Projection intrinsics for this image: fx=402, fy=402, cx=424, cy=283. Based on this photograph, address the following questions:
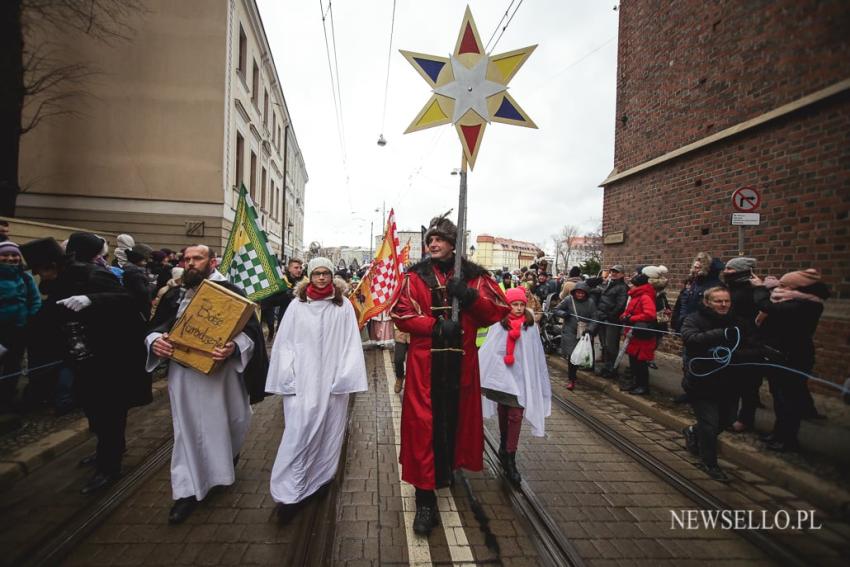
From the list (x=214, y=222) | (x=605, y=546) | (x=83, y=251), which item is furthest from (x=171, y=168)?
(x=605, y=546)

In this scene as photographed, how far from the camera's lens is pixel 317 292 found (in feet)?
11.1

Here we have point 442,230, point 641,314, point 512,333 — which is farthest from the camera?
point 641,314

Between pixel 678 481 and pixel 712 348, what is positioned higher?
pixel 712 348

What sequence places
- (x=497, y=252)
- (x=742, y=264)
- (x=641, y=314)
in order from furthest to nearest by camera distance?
(x=497, y=252) → (x=641, y=314) → (x=742, y=264)

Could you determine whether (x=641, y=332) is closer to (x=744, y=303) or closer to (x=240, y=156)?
(x=744, y=303)

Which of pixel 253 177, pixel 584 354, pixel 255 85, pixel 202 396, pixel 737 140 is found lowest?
pixel 584 354

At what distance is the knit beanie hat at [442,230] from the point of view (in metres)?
3.31

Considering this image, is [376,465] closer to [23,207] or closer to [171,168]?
[171,168]

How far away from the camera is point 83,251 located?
3402mm

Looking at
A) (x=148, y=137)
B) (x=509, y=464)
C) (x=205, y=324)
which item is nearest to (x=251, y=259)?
(x=205, y=324)

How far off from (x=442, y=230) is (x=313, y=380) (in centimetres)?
159

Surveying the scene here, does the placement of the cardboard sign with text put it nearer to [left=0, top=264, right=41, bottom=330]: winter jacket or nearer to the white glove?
the white glove

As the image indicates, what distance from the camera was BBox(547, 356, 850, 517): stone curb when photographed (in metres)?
3.30

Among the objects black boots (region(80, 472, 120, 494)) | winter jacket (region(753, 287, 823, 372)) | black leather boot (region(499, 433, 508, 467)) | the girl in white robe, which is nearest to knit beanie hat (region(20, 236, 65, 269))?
black boots (region(80, 472, 120, 494))
